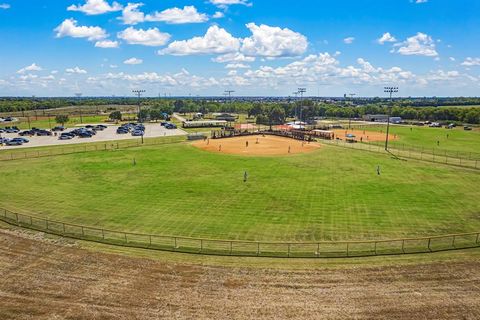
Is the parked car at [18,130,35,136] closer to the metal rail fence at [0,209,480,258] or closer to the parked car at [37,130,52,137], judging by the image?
the parked car at [37,130,52,137]

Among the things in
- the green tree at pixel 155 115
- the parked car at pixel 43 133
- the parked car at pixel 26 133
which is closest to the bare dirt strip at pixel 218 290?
the parked car at pixel 43 133

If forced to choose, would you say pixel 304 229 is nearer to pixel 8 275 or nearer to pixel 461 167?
pixel 8 275

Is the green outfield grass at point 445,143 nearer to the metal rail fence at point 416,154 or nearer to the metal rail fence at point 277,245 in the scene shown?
the metal rail fence at point 416,154

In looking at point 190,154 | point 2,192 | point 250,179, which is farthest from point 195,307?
point 190,154

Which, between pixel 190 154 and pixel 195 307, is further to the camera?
pixel 190 154

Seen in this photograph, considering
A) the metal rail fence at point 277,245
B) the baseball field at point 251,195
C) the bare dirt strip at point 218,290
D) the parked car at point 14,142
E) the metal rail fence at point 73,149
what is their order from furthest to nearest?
the parked car at point 14,142
the metal rail fence at point 73,149
the baseball field at point 251,195
the metal rail fence at point 277,245
the bare dirt strip at point 218,290

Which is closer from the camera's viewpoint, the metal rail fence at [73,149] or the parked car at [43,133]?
the metal rail fence at [73,149]

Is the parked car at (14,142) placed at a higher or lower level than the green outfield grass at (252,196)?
higher
